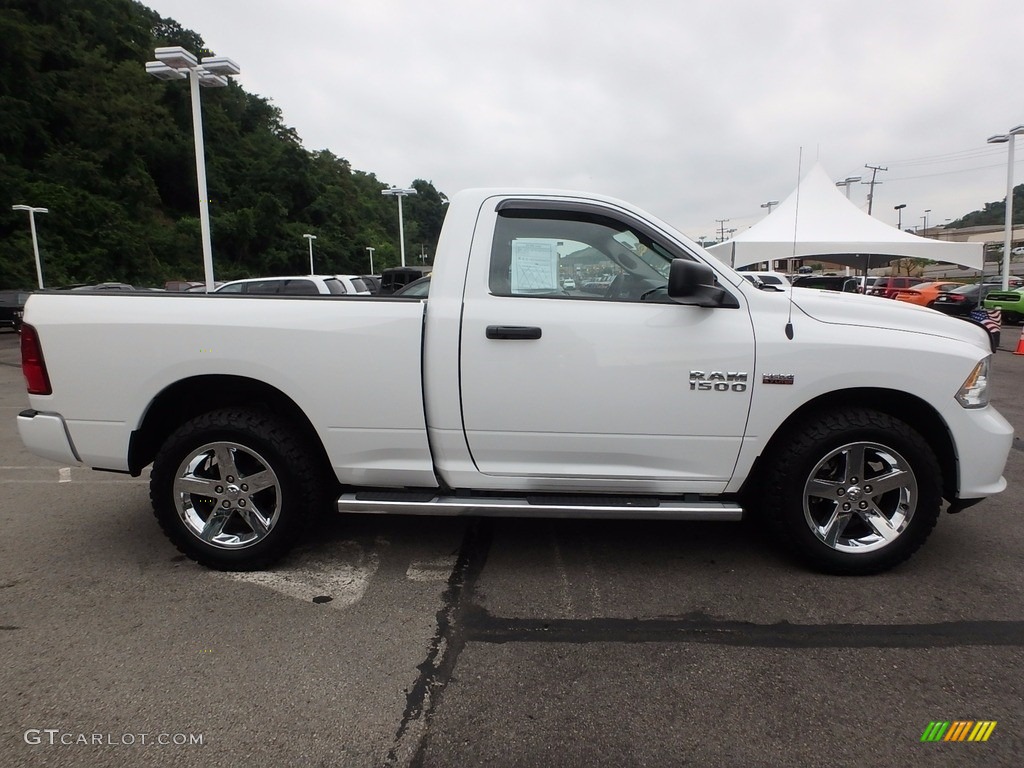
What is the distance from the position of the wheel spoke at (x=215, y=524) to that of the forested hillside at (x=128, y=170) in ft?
131

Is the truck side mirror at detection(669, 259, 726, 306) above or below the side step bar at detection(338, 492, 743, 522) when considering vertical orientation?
above

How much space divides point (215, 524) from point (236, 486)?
0.84 ft

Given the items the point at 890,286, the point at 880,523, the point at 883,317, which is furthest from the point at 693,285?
the point at 890,286

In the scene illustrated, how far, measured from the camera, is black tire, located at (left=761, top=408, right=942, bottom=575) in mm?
3346

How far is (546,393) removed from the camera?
10.9 ft

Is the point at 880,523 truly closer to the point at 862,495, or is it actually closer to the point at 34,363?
the point at 862,495

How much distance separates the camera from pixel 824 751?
2252 mm

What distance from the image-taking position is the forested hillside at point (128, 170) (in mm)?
41500

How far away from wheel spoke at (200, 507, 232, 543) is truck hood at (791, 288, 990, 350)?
126 inches

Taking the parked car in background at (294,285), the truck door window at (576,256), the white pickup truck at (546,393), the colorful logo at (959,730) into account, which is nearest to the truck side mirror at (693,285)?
the white pickup truck at (546,393)

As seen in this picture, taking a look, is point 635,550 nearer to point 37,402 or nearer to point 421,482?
point 421,482

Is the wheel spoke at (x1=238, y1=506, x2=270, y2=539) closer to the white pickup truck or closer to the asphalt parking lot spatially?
the white pickup truck

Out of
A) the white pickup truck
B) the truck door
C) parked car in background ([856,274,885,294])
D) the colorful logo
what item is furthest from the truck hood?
parked car in background ([856,274,885,294])

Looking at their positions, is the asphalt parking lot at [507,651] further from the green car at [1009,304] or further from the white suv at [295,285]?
the green car at [1009,304]
